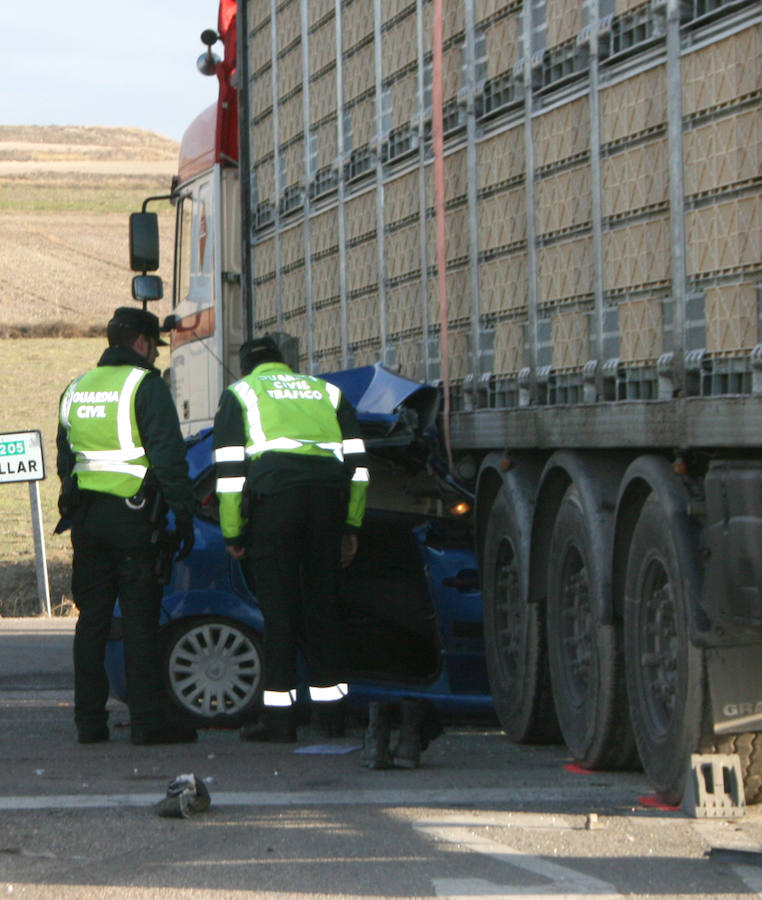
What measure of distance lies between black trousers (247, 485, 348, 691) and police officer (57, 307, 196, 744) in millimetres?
365

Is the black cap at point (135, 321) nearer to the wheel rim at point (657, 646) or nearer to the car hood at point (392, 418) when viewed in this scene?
the car hood at point (392, 418)

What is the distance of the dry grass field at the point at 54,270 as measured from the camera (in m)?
24.9

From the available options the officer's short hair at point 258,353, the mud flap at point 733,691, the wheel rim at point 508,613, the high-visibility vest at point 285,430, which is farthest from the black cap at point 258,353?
the mud flap at point 733,691

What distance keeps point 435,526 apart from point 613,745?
210cm

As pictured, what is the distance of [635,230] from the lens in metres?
6.44

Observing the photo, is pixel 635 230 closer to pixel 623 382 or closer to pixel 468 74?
pixel 623 382

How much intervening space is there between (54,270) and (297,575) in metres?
49.8

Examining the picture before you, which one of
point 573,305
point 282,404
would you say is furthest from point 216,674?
point 573,305

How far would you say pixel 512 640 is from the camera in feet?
27.5

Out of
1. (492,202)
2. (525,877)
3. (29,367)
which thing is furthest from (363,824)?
(29,367)

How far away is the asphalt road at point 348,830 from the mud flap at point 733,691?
0.98 ft

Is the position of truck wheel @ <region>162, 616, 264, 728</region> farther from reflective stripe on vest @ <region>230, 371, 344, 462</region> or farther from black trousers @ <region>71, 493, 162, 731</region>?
reflective stripe on vest @ <region>230, 371, 344, 462</region>

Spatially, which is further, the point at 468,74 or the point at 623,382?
the point at 468,74

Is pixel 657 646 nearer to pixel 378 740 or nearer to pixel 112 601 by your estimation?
pixel 378 740
